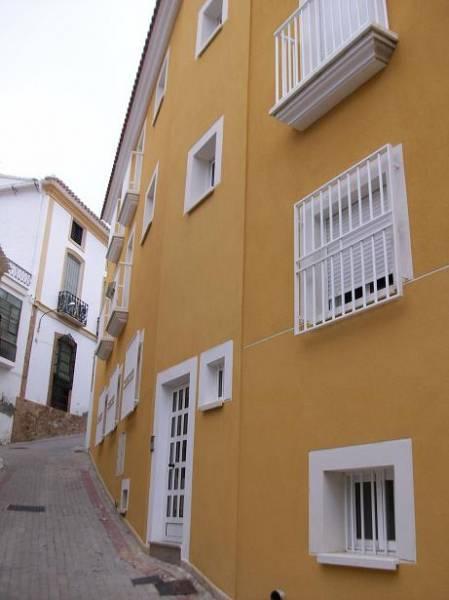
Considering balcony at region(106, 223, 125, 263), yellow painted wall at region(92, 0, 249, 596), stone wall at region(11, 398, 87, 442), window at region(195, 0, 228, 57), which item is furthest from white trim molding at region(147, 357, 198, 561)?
stone wall at region(11, 398, 87, 442)

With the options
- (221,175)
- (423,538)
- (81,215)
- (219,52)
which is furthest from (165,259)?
(81,215)

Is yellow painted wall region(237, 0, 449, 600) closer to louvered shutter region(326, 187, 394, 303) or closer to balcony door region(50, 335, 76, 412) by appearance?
louvered shutter region(326, 187, 394, 303)

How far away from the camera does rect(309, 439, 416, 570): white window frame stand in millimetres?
4551

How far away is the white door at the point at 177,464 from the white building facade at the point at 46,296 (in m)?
15.4

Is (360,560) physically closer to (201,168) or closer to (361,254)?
(361,254)

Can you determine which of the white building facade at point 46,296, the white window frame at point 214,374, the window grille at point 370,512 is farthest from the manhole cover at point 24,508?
the white building facade at point 46,296

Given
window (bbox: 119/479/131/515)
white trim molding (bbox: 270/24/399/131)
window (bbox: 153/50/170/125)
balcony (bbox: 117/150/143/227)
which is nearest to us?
white trim molding (bbox: 270/24/399/131)

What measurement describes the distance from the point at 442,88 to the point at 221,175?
3808 mm

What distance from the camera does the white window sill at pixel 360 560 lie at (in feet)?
14.8

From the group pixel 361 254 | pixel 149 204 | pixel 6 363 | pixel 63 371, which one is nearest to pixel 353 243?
pixel 361 254

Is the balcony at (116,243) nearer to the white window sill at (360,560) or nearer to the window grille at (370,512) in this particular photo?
the window grille at (370,512)

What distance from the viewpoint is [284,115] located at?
6.85 metres

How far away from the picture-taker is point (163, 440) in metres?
9.02

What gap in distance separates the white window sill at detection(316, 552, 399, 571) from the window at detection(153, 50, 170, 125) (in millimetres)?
9825
